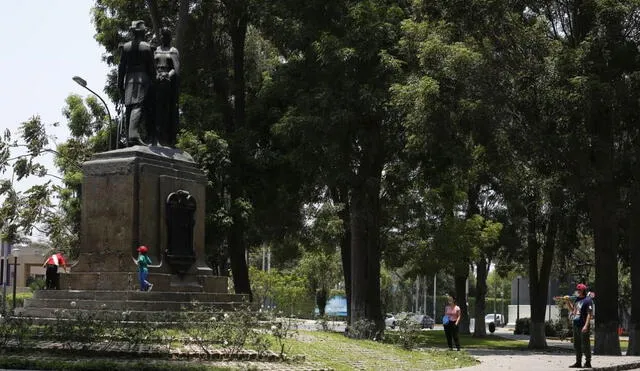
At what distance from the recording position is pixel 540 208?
32.4 meters

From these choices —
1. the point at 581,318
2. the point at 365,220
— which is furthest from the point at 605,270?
the point at 581,318

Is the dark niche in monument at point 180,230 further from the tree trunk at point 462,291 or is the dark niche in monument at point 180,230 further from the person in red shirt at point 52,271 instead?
the tree trunk at point 462,291

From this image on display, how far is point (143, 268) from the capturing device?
59.3ft

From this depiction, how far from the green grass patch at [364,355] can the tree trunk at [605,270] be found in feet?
24.4

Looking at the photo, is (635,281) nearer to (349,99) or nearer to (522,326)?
(349,99)

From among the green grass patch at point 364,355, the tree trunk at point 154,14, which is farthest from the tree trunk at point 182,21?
the green grass patch at point 364,355

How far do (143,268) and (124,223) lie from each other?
131 centimetres

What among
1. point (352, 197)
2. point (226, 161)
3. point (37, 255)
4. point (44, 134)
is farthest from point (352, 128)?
point (37, 255)

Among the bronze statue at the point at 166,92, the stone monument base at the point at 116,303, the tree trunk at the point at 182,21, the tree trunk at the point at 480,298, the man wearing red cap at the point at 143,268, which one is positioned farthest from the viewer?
the tree trunk at the point at 480,298

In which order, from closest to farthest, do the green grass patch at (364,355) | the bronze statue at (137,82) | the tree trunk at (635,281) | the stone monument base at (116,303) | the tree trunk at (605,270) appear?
the green grass patch at (364,355)
the stone monument base at (116,303)
the bronze statue at (137,82)
the tree trunk at (605,270)
the tree trunk at (635,281)

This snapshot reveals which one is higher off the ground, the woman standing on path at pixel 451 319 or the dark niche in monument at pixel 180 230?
the dark niche in monument at pixel 180 230

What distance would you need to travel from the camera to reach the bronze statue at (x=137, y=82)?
20438 mm

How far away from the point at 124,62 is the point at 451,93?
1012 centimetres

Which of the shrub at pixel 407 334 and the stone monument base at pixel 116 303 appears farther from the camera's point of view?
the shrub at pixel 407 334
